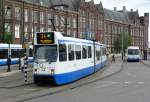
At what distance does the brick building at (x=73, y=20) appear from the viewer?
252ft

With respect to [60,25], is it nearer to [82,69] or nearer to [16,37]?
[16,37]

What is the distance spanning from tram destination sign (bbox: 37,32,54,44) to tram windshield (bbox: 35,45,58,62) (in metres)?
0.23

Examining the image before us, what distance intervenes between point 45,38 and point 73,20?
257ft

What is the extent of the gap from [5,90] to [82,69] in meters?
8.05

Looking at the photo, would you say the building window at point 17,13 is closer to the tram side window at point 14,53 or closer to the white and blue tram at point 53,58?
the tram side window at point 14,53

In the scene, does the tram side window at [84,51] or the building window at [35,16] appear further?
the building window at [35,16]

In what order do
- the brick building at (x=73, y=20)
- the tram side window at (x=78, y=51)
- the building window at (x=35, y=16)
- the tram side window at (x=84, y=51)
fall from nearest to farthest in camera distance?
the tram side window at (x=78, y=51) → the tram side window at (x=84, y=51) → the brick building at (x=73, y=20) → the building window at (x=35, y=16)

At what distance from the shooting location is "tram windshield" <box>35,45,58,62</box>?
2220 cm

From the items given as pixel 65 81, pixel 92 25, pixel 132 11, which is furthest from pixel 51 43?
pixel 132 11

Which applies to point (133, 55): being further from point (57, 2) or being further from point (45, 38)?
point (45, 38)

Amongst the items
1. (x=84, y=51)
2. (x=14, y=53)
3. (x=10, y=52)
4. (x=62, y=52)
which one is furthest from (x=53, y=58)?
(x=14, y=53)

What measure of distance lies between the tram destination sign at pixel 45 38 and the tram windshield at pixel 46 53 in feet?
0.77

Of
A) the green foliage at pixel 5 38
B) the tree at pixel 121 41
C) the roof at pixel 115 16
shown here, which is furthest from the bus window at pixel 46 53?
the roof at pixel 115 16

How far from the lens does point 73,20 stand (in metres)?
101
